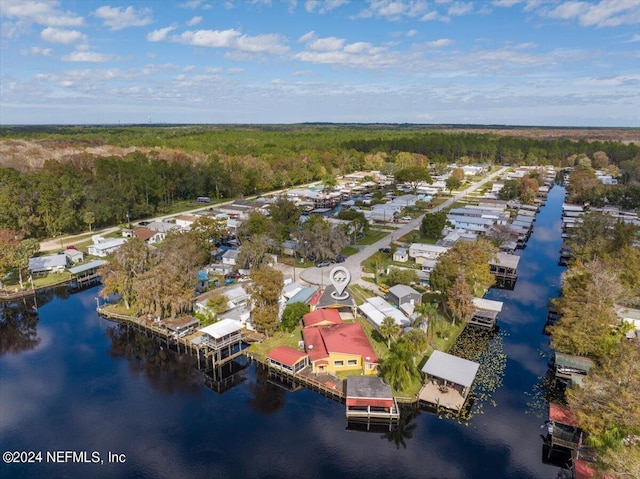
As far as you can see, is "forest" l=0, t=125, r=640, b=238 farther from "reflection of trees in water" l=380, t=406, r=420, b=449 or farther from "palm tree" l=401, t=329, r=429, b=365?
"reflection of trees in water" l=380, t=406, r=420, b=449

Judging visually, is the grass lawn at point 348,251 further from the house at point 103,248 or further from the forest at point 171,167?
the forest at point 171,167

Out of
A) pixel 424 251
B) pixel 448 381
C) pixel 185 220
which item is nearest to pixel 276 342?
pixel 448 381

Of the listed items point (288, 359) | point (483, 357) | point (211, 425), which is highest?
point (288, 359)

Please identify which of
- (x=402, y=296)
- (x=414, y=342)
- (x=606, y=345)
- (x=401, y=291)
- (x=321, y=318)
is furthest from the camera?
(x=401, y=291)

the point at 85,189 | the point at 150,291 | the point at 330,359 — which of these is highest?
the point at 85,189

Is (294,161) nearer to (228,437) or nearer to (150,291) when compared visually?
(150,291)

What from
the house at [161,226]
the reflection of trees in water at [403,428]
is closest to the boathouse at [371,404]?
the reflection of trees in water at [403,428]

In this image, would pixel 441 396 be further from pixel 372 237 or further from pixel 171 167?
pixel 171 167

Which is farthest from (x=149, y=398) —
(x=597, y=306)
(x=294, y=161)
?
(x=294, y=161)
